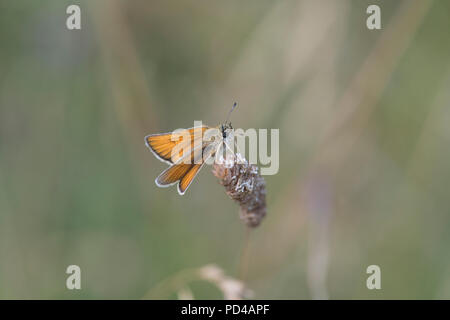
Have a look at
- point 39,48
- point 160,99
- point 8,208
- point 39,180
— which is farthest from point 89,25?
point 8,208

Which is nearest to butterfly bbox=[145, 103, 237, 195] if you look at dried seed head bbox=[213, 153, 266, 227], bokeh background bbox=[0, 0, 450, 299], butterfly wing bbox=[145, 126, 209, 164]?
butterfly wing bbox=[145, 126, 209, 164]

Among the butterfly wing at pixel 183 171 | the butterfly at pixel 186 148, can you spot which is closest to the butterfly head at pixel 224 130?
the butterfly at pixel 186 148

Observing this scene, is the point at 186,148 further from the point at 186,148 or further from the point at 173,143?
the point at 173,143

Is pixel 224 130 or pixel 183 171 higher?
pixel 224 130

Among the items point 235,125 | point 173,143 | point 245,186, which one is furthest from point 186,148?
point 235,125

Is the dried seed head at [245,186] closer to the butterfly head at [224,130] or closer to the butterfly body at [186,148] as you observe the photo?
the butterfly body at [186,148]
